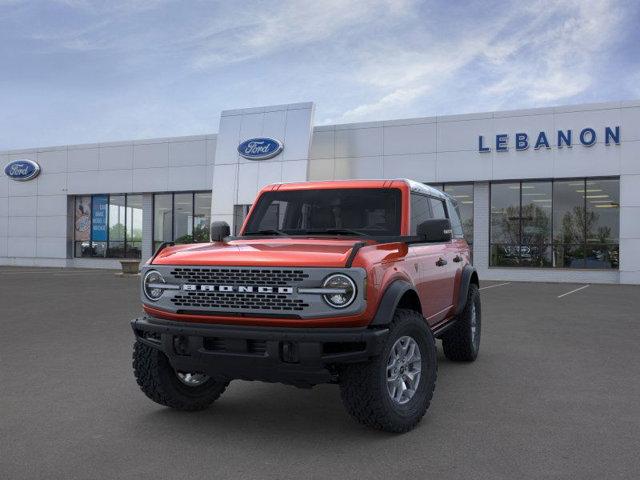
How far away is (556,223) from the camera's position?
22.7 m

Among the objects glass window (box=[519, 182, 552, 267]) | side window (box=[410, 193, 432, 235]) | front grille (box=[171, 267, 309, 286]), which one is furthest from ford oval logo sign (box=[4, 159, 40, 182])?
front grille (box=[171, 267, 309, 286])

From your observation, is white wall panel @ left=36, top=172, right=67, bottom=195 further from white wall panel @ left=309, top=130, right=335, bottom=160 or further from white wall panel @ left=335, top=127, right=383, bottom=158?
white wall panel @ left=335, top=127, right=383, bottom=158

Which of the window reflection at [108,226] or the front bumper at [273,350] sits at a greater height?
the window reflection at [108,226]

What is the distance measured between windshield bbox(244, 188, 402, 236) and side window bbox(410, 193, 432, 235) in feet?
0.61

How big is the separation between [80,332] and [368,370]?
646cm

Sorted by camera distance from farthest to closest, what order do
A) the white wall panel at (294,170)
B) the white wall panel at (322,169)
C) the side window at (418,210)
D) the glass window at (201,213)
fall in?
the glass window at (201,213) → the white wall panel at (322,169) → the white wall panel at (294,170) → the side window at (418,210)

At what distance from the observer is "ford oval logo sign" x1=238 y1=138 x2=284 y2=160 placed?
2477cm

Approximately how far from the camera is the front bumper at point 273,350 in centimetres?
386

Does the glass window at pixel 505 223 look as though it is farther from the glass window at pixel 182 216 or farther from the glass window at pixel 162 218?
the glass window at pixel 162 218

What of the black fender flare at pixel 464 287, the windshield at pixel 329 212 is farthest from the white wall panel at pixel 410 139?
the windshield at pixel 329 212

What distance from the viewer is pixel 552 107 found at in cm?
2209

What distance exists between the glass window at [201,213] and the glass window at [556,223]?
1264 centimetres

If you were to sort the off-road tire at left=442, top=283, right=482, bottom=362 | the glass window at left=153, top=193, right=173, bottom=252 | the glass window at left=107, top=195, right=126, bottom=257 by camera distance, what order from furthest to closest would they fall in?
1. the glass window at left=107, top=195, right=126, bottom=257
2. the glass window at left=153, top=193, right=173, bottom=252
3. the off-road tire at left=442, top=283, right=482, bottom=362

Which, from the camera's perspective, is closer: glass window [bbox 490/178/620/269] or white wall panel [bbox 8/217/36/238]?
glass window [bbox 490/178/620/269]
